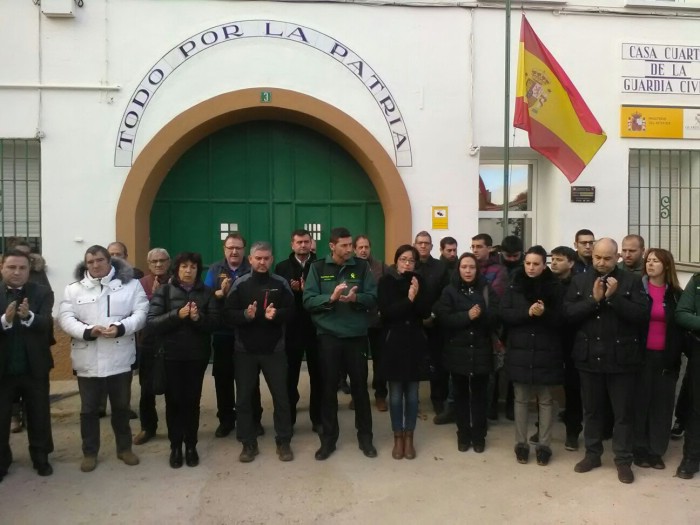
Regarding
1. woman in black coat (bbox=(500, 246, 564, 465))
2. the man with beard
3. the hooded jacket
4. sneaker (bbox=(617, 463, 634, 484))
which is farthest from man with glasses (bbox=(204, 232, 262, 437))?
sneaker (bbox=(617, 463, 634, 484))

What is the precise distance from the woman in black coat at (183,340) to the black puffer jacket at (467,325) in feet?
6.28

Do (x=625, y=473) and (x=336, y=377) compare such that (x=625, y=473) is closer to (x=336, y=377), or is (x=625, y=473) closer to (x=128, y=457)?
(x=336, y=377)

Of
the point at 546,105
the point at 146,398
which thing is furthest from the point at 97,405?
the point at 546,105

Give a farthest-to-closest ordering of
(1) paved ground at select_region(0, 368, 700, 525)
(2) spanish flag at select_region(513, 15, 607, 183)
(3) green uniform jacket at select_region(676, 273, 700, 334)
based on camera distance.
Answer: (2) spanish flag at select_region(513, 15, 607, 183)
(3) green uniform jacket at select_region(676, 273, 700, 334)
(1) paved ground at select_region(0, 368, 700, 525)

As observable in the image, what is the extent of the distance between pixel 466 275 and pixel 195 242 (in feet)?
13.5

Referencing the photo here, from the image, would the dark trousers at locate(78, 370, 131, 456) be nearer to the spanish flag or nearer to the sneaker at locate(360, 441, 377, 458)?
the sneaker at locate(360, 441, 377, 458)

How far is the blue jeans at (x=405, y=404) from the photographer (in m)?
4.91

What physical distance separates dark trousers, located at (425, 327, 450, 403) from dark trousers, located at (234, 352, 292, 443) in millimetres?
1559

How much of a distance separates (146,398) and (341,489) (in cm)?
201

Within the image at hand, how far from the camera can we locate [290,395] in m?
5.55

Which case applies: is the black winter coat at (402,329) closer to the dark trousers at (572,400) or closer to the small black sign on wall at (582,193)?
the dark trousers at (572,400)

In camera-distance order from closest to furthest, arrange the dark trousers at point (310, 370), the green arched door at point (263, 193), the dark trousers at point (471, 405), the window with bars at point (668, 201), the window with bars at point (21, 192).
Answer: the dark trousers at point (471, 405)
the dark trousers at point (310, 370)
the window with bars at point (21, 192)
the green arched door at point (263, 193)
the window with bars at point (668, 201)

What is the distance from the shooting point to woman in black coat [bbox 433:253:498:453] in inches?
193

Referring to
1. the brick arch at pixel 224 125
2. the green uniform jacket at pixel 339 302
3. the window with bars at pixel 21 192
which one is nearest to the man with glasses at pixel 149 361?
the green uniform jacket at pixel 339 302
